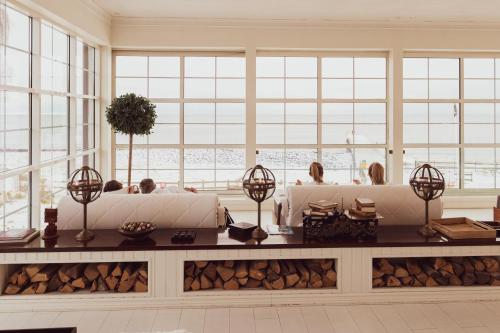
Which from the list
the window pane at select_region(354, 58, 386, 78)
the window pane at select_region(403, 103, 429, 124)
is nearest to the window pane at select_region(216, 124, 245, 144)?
the window pane at select_region(354, 58, 386, 78)

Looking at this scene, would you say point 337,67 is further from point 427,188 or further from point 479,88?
point 427,188

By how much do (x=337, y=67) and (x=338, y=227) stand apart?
192 inches

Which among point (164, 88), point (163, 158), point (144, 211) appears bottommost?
point (144, 211)

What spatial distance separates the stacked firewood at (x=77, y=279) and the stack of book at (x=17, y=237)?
0.19 metres

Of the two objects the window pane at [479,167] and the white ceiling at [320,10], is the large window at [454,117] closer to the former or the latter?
the window pane at [479,167]

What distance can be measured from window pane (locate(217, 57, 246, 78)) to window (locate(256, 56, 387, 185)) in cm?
30

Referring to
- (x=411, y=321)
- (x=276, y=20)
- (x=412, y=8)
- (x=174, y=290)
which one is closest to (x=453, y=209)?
(x=412, y=8)

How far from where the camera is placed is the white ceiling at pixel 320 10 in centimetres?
638

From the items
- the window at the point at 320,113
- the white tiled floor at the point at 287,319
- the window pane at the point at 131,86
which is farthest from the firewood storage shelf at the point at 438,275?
the window pane at the point at 131,86

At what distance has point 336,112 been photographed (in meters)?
7.95

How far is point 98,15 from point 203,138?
248 centimetres

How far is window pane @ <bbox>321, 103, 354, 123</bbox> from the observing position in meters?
7.94

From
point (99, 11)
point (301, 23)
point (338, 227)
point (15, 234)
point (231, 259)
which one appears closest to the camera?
point (231, 259)

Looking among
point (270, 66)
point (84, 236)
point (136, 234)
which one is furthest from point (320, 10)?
point (84, 236)
